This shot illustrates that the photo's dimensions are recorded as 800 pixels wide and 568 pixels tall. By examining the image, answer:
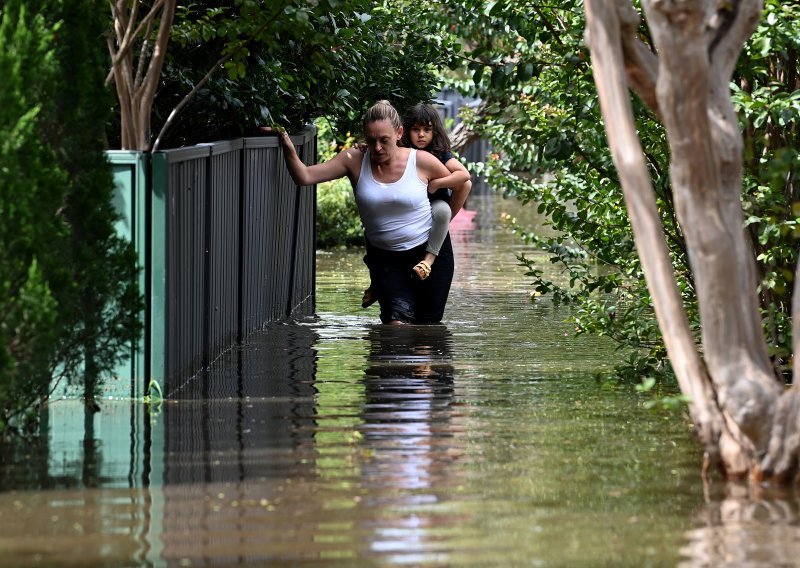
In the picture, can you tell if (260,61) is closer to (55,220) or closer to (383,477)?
(55,220)

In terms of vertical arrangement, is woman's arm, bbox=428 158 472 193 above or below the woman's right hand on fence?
below

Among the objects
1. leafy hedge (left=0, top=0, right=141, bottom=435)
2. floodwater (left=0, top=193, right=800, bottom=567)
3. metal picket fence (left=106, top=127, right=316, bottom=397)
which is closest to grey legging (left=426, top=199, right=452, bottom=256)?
metal picket fence (left=106, top=127, right=316, bottom=397)

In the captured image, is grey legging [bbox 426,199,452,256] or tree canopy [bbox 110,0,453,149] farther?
grey legging [bbox 426,199,452,256]

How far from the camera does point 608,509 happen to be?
6.46 m

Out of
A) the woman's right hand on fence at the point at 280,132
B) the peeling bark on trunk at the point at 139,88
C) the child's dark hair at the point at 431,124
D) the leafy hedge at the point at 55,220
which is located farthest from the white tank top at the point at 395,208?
the leafy hedge at the point at 55,220

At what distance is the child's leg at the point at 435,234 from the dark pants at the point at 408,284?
8 centimetres

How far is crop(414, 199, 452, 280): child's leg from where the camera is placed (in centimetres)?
1214

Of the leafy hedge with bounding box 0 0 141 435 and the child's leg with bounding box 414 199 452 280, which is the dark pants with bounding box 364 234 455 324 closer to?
the child's leg with bounding box 414 199 452 280

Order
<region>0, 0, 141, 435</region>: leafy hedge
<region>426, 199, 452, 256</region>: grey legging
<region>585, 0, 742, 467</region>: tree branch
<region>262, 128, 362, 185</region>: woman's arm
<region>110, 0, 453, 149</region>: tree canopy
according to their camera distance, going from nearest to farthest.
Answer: <region>585, 0, 742, 467</region>: tree branch
<region>0, 0, 141, 435</region>: leafy hedge
<region>110, 0, 453, 149</region>: tree canopy
<region>262, 128, 362, 185</region>: woman's arm
<region>426, 199, 452, 256</region>: grey legging

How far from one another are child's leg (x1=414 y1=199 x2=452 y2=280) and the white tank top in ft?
0.17

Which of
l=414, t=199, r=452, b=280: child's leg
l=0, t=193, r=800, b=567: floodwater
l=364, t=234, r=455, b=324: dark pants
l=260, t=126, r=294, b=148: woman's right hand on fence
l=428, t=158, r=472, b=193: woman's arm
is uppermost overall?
l=260, t=126, r=294, b=148: woman's right hand on fence

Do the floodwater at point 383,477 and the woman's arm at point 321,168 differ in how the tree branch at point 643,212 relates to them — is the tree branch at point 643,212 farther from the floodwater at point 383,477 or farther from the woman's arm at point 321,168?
the woman's arm at point 321,168

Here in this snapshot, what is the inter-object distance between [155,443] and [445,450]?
4.38ft

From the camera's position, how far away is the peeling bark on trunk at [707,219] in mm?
6578
